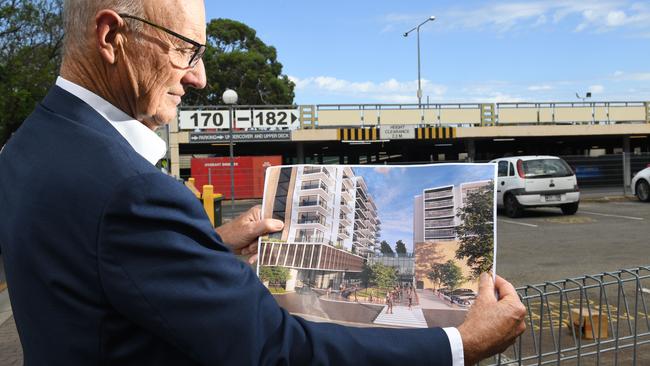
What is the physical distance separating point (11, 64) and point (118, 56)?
17.4m

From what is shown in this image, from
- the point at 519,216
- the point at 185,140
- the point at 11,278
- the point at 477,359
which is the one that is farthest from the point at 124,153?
the point at 185,140

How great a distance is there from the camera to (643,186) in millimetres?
16797

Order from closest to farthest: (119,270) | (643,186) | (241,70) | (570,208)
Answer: (119,270) < (570,208) < (643,186) < (241,70)

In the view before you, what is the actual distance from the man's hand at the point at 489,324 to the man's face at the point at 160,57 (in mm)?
836

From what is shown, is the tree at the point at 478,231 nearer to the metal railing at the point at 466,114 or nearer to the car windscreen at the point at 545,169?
the car windscreen at the point at 545,169

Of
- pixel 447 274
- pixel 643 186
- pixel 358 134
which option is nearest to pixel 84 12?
pixel 447 274

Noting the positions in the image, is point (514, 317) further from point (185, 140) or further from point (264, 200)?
point (185, 140)

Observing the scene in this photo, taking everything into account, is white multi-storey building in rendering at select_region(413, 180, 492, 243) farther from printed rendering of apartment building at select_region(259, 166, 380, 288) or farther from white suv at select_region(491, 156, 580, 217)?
white suv at select_region(491, 156, 580, 217)

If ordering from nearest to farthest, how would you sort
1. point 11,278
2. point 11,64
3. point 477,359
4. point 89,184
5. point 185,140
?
1. point 89,184
2. point 11,278
3. point 477,359
4. point 11,64
5. point 185,140

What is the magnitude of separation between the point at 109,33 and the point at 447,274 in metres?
0.92

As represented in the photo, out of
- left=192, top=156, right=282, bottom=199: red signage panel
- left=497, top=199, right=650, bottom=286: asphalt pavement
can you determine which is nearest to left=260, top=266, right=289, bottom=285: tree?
left=497, top=199, right=650, bottom=286: asphalt pavement

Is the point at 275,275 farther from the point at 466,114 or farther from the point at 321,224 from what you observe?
the point at 466,114

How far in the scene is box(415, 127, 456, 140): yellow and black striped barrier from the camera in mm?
21391

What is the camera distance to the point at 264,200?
1.56 meters
